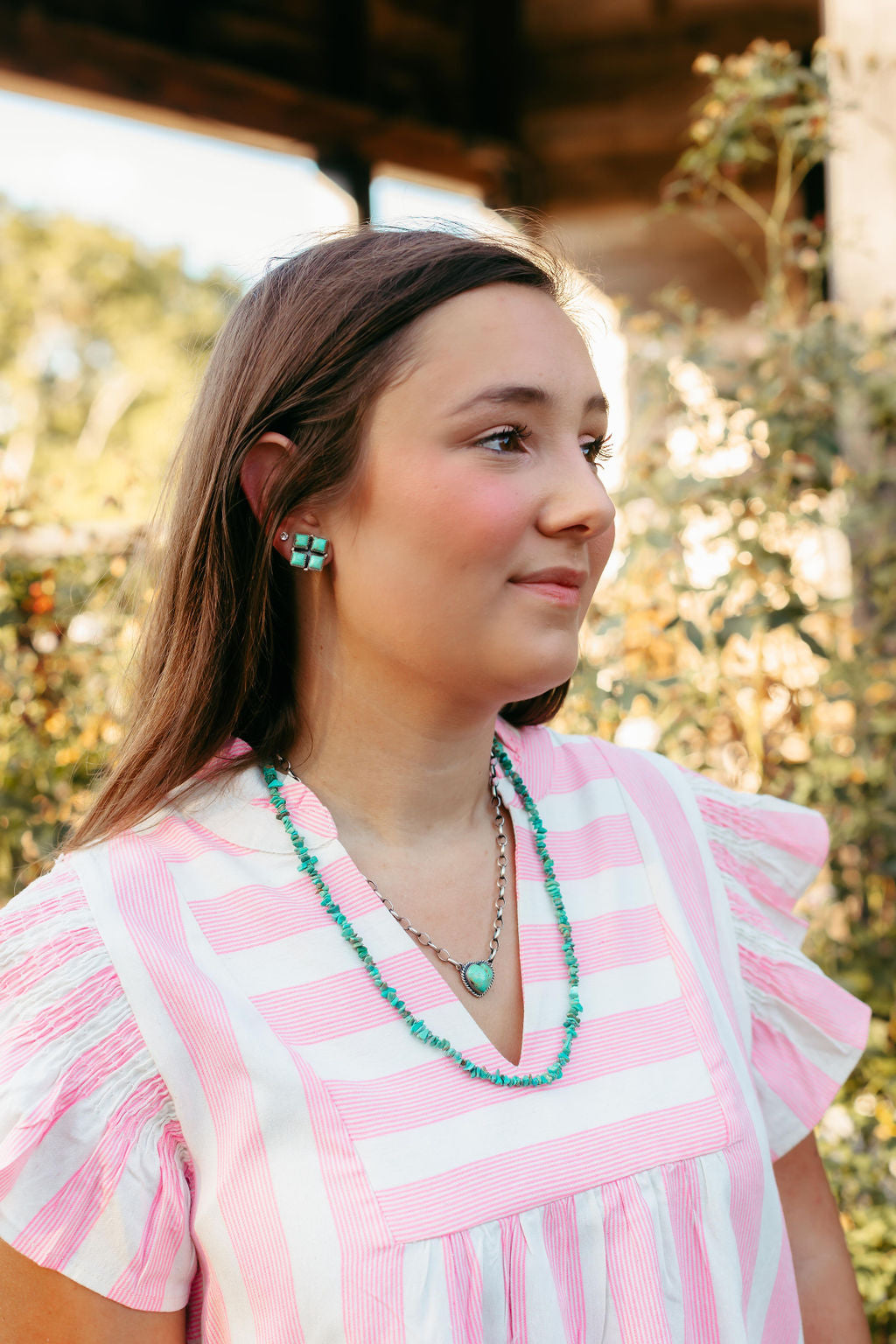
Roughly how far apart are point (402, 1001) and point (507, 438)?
49cm

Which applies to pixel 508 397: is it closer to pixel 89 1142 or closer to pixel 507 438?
pixel 507 438

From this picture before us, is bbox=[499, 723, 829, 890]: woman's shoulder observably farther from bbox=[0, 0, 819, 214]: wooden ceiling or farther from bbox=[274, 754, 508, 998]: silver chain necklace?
bbox=[0, 0, 819, 214]: wooden ceiling

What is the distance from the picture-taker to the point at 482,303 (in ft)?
3.77

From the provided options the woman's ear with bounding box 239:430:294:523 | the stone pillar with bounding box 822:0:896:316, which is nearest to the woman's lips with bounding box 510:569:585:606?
the woman's ear with bounding box 239:430:294:523

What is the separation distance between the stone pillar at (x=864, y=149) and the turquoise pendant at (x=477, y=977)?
184 cm

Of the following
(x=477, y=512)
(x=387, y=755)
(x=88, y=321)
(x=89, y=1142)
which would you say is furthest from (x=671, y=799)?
(x=88, y=321)

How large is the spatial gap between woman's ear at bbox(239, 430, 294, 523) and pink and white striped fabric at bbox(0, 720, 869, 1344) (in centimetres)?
25

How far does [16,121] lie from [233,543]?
70.9 feet

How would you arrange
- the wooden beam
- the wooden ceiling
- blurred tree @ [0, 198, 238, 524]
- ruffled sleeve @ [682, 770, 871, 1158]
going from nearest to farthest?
ruffled sleeve @ [682, 770, 871, 1158] → the wooden beam → the wooden ceiling → blurred tree @ [0, 198, 238, 524]

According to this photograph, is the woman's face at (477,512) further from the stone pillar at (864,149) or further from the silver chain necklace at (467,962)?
the stone pillar at (864,149)

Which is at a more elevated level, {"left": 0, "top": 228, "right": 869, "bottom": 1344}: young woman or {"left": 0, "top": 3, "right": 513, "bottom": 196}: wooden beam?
{"left": 0, "top": 3, "right": 513, "bottom": 196}: wooden beam

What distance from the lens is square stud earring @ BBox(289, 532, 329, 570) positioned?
1173 millimetres

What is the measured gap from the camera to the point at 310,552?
1179 mm

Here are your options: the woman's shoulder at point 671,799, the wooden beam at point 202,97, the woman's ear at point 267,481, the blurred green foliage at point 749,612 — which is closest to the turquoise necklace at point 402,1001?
the woman's shoulder at point 671,799
